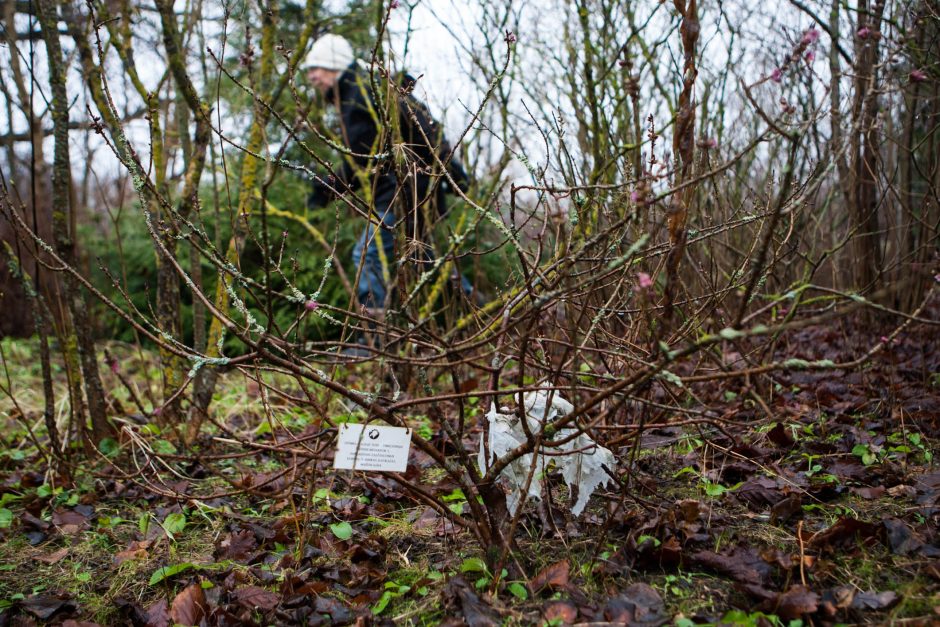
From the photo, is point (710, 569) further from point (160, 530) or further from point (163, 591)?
point (160, 530)

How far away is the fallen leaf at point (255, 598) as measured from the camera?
5.69 ft

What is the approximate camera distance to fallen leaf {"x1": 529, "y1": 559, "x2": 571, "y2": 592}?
166 centimetres

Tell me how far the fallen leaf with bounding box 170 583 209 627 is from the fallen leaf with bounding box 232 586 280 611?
8cm

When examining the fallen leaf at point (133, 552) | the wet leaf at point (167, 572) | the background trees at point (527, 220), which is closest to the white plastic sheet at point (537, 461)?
the background trees at point (527, 220)

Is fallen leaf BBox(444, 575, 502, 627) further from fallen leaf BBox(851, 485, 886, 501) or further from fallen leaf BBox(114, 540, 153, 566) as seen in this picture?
fallen leaf BBox(851, 485, 886, 501)

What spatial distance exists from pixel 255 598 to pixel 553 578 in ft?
2.60

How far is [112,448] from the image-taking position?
3.11 metres

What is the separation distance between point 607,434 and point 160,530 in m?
1.60

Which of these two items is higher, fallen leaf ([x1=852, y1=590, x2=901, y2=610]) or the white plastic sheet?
the white plastic sheet

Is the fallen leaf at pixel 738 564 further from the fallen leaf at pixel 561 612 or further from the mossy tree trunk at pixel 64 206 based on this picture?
the mossy tree trunk at pixel 64 206

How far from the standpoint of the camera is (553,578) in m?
1.67

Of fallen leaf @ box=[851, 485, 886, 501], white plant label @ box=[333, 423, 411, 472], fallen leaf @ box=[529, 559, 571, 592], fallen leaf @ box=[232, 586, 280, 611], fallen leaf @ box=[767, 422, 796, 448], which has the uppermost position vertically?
white plant label @ box=[333, 423, 411, 472]

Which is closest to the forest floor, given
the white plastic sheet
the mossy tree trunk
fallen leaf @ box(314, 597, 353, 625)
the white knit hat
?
fallen leaf @ box(314, 597, 353, 625)

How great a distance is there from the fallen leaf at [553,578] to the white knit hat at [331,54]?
3850 millimetres
